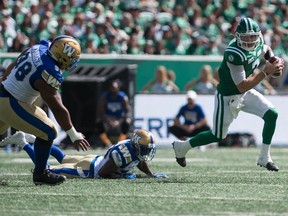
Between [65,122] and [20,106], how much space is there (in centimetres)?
48

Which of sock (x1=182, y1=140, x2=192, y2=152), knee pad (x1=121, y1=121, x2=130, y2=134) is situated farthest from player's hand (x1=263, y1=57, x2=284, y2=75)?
knee pad (x1=121, y1=121, x2=130, y2=134)

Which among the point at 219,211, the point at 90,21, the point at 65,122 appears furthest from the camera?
the point at 90,21

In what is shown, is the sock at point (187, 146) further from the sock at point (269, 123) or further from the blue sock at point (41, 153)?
the blue sock at point (41, 153)

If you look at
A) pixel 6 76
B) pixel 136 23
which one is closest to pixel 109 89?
pixel 136 23

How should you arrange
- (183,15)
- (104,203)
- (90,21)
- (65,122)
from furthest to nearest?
(183,15), (90,21), (65,122), (104,203)

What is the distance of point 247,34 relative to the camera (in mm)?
8758

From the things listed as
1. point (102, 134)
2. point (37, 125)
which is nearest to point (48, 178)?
point (37, 125)

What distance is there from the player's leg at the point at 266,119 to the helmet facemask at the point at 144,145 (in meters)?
1.44

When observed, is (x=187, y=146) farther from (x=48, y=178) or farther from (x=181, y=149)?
(x=48, y=178)

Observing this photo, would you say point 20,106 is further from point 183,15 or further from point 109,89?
point 183,15

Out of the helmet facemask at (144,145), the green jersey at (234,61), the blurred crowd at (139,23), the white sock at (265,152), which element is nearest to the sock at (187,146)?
the green jersey at (234,61)

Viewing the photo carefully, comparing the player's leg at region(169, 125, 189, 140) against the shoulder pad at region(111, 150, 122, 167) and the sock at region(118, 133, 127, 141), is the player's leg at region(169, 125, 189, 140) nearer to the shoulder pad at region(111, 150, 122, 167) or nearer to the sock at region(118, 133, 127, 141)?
the sock at region(118, 133, 127, 141)

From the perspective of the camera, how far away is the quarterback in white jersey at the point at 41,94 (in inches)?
288

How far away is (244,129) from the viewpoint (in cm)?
1583
